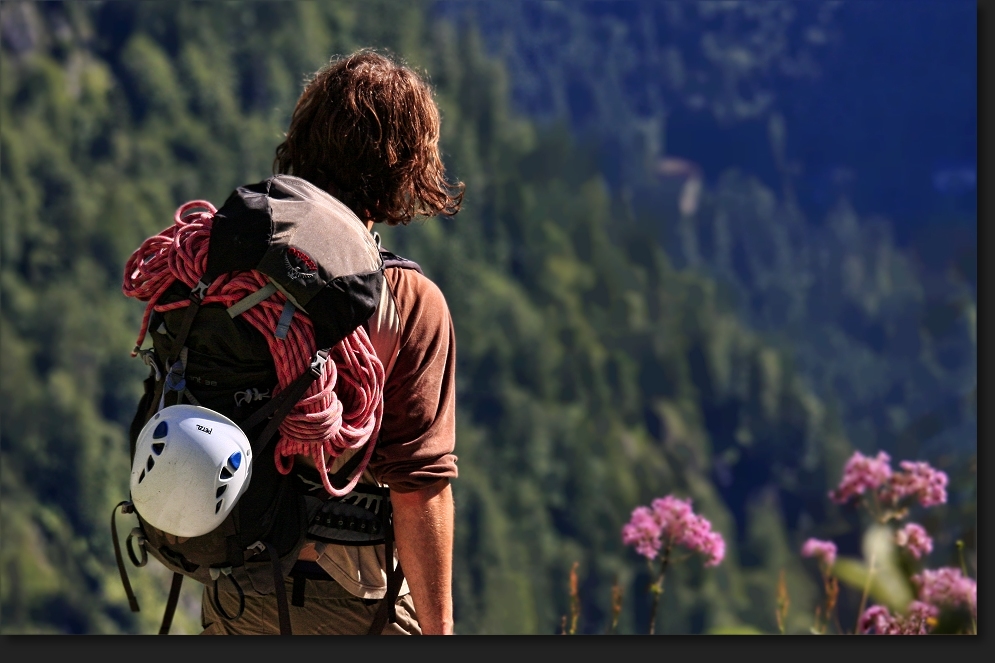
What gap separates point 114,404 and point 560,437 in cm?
1845

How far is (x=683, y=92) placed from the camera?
6372 centimetres

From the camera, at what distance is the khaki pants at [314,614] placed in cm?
191

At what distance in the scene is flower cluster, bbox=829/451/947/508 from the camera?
333 cm

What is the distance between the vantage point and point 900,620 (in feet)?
10.0

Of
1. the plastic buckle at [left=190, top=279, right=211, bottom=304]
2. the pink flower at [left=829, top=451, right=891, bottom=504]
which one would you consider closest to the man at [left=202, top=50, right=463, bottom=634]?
the plastic buckle at [left=190, top=279, right=211, bottom=304]

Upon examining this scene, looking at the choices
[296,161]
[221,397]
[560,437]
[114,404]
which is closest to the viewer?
[221,397]

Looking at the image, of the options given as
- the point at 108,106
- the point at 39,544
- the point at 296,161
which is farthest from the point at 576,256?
the point at 296,161

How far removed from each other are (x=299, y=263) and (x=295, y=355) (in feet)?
0.42

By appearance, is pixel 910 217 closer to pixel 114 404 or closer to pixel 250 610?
pixel 114 404

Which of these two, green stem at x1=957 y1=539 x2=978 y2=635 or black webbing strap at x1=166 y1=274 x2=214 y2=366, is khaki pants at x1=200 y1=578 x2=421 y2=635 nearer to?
black webbing strap at x1=166 y1=274 x2=214 y2=366

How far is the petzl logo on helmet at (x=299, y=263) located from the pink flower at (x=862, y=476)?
2.11m

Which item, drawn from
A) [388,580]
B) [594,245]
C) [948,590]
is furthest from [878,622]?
[594,245]

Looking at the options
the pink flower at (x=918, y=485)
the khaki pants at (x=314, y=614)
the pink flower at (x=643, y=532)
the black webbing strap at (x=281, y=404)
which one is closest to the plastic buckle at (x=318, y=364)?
the black webbing strap at (x=281, y=404)

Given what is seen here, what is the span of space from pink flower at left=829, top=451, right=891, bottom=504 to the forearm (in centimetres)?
180
